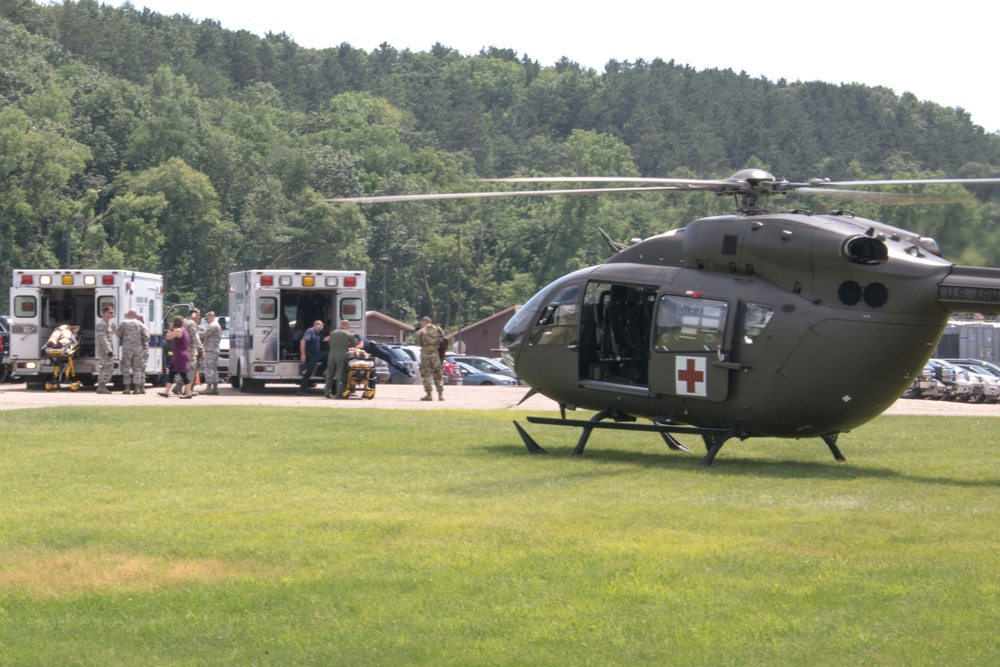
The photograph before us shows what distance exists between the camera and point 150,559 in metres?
9.61

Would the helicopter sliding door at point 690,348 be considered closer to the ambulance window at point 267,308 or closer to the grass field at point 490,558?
the grass field at point 490,558

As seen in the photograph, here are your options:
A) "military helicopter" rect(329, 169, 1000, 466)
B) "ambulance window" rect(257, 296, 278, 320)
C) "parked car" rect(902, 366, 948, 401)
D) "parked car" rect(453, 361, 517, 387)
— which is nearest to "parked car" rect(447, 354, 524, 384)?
"parked car" rect(453, 361, 517, 387)

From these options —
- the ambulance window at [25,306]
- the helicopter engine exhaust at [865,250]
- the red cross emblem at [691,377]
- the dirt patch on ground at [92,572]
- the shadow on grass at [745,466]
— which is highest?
the helicopter engine exhaust at [865,250]

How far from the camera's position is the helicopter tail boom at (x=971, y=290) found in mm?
13844

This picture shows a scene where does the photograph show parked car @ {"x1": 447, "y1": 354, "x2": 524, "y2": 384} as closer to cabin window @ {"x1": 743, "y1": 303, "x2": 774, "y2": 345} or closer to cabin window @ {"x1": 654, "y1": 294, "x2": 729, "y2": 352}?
cabin window @ {"x1": 654, "y1": 294, "x2": 729, "y2": 352}

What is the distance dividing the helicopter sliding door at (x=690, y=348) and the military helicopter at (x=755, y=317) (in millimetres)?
14

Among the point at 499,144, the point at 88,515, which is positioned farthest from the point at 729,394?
the point at 499,144

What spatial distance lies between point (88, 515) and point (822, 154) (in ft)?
444

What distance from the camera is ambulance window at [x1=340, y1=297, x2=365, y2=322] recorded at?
31.8m

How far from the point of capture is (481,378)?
48.8 m

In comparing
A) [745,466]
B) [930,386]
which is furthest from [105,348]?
[930,386]

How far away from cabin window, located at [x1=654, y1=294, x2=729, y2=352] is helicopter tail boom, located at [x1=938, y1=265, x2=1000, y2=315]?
95.4 inches

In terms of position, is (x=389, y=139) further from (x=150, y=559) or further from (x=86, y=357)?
(x=150, y=559)

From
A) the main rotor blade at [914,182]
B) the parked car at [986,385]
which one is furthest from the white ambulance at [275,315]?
the parked car at [986,385]
